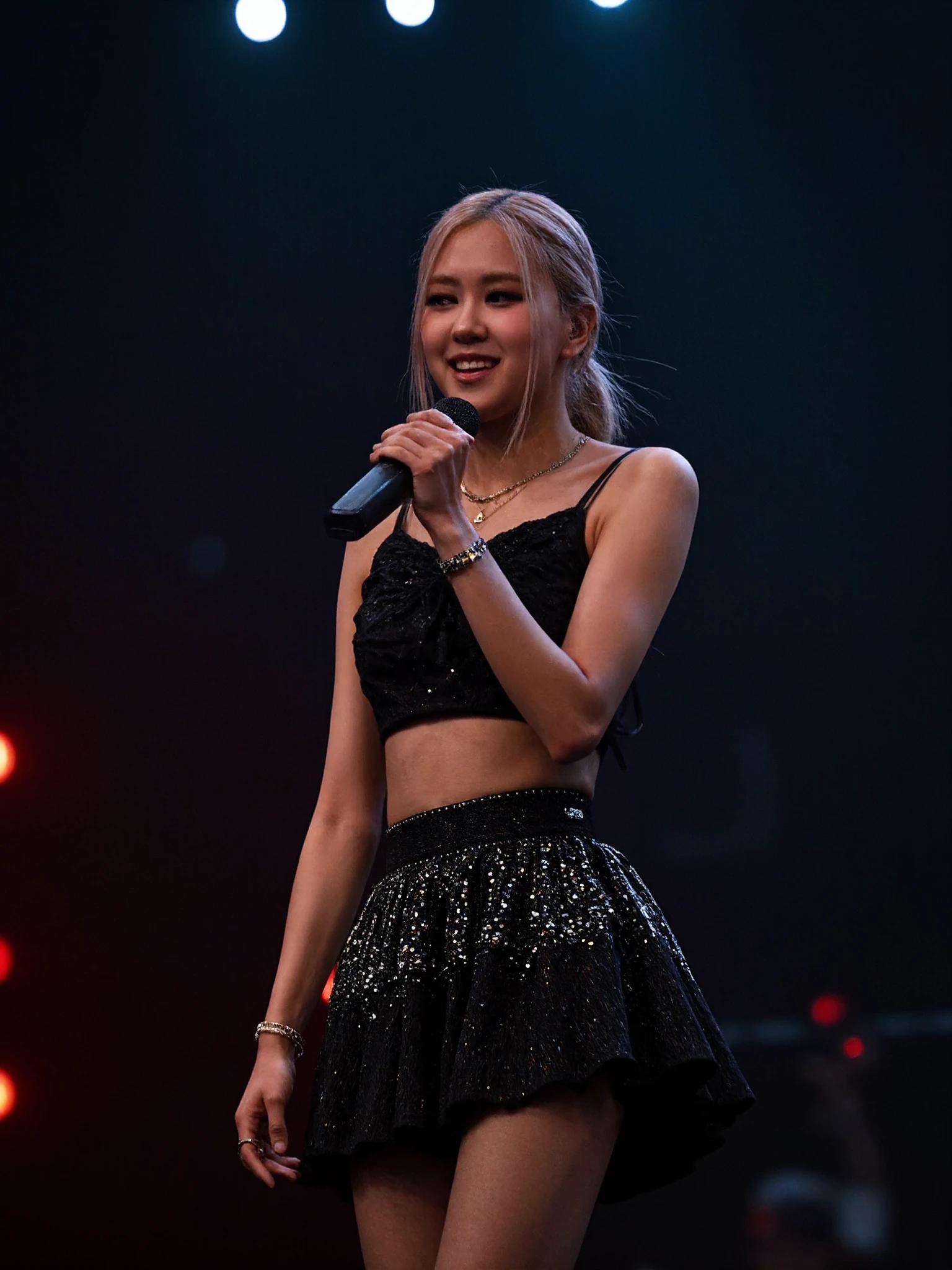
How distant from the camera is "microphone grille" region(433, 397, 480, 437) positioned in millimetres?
1422

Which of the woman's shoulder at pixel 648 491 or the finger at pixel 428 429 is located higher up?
the finger at pixel 428 429

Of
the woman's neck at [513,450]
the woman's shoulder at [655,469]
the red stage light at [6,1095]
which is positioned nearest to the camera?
the woman's shoulder at [655,469]

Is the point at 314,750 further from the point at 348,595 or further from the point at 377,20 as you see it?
the point at 377,20

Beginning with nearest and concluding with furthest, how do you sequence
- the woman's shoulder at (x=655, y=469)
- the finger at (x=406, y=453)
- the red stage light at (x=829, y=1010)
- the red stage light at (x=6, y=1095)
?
1. the finger at (x=406, y=453)
2. the woman's shoulder at (x=655, y=469)
3. the red stage light at (x=6, y=1095)
4. the red stage light at (x=829, y=1010)

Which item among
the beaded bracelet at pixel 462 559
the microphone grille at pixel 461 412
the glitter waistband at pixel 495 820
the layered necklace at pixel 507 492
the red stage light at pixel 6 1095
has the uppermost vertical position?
the microphone grille at pixel 461 412

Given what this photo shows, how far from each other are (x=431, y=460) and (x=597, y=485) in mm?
296

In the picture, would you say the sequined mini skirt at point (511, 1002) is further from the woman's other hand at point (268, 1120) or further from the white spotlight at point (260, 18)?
the white spotlight at point (260, 18)

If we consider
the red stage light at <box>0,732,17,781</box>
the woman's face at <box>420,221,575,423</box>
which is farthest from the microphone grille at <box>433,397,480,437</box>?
the red stage light at <box>0,732,17,781</box>

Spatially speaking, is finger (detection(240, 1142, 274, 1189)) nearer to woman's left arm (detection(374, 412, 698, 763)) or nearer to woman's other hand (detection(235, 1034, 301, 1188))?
woman's other hand (detection(235, 1034, 301, 1188))

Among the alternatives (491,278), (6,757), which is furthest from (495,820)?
(6,757)

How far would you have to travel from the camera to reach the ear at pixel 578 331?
1.57m

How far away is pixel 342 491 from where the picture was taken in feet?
7.86

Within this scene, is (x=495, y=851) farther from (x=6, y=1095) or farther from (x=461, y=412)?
(x=6, y=1095)

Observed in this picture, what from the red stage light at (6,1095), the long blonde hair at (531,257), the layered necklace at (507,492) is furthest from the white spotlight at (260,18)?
the red stage light at (6,1095)
